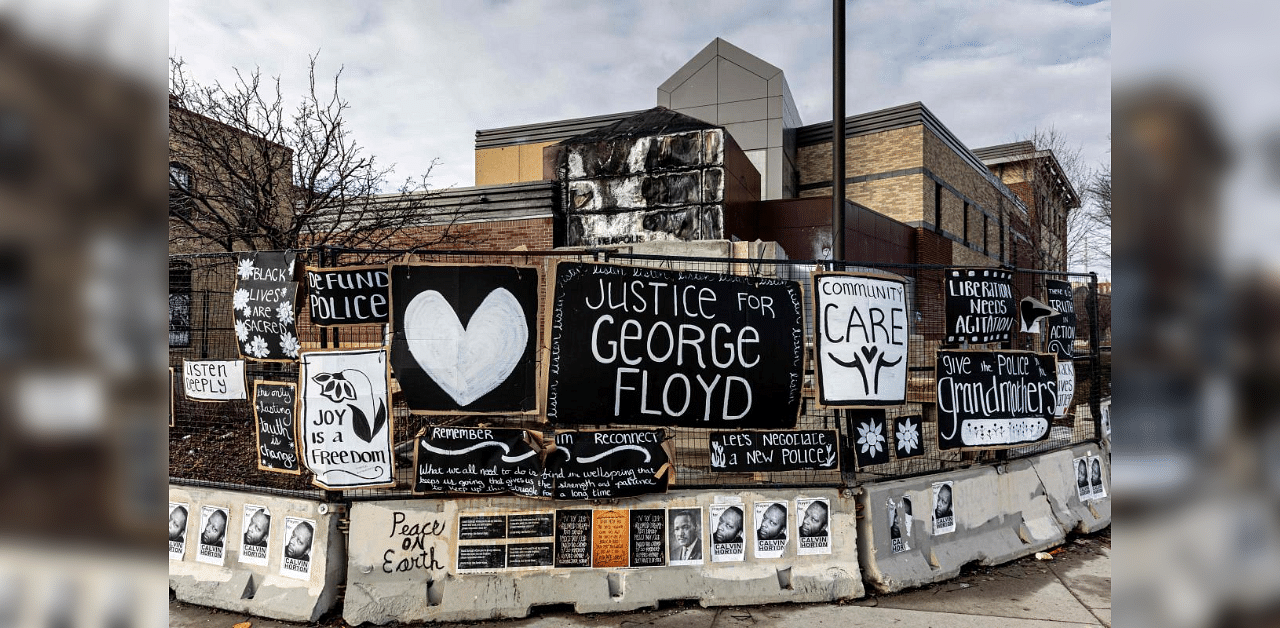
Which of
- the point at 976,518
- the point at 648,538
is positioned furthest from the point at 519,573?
the point at 976,518

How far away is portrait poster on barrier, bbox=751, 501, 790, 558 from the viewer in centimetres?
520

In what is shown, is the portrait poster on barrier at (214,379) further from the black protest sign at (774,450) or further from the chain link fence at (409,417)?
the black protest sign at (774,450)

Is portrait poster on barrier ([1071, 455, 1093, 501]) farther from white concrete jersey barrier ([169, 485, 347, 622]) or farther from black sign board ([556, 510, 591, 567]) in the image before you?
white concrete jersey barrier ([169, 485, 347, 622])

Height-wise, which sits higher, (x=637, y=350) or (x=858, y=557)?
(x=637, y=350)

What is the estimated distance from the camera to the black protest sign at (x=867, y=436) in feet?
18.2

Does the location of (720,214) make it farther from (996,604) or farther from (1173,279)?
(1173,279)

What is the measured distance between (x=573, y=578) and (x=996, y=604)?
133 inches

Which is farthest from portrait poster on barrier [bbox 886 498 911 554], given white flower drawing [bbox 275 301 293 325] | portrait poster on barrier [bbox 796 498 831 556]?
white flower drawing [bbox 275 301 293 325]

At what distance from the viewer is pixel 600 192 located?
17688mm

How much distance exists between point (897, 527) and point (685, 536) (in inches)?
75.5

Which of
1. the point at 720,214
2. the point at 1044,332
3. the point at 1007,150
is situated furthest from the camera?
the point at 1007,150

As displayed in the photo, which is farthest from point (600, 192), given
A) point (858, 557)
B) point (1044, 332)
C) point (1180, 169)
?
point (1180, 169)

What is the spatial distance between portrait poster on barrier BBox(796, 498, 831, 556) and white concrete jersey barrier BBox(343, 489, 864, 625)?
4cm

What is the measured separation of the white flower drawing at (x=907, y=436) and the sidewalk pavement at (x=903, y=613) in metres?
1.17
